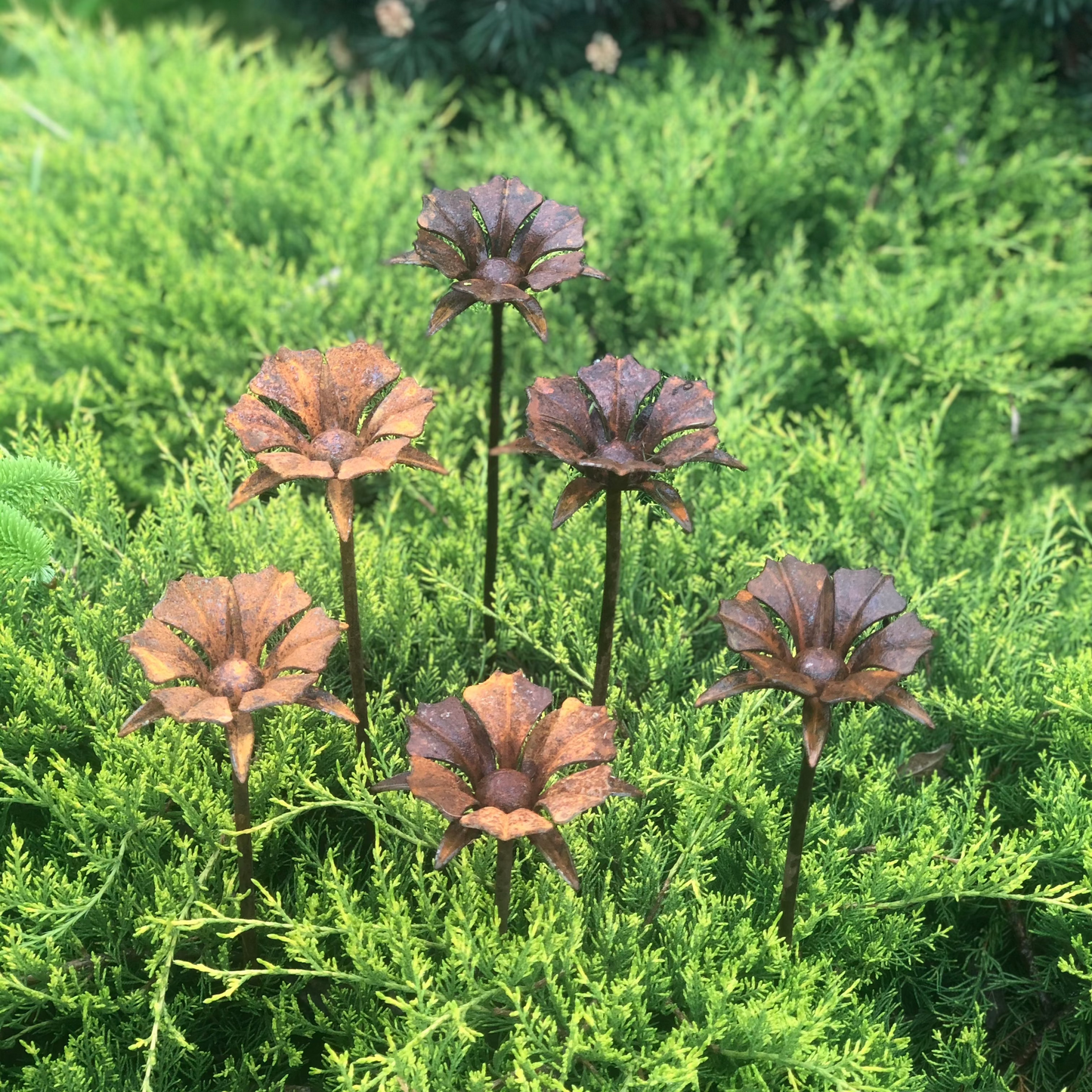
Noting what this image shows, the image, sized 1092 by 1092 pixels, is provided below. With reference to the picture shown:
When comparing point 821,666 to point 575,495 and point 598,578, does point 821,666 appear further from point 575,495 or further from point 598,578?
point 598,578

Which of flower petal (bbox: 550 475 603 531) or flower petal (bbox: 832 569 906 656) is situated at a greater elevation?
flower petal (bbox: 550 475 603 531)

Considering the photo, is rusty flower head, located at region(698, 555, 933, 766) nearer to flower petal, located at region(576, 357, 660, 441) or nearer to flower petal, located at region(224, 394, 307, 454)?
flower petal, located at region(576, 357, 660, 441)

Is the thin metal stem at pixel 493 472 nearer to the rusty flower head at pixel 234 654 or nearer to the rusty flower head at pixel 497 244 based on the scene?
the rusty flower head at pixel 497 244

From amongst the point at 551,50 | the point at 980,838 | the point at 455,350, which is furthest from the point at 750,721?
the point at 551,50

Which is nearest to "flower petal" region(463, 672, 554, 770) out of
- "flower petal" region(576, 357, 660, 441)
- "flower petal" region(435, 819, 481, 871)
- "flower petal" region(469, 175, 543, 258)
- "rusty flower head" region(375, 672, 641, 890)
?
"rusty flower head" region(375, 672, 641, 890)

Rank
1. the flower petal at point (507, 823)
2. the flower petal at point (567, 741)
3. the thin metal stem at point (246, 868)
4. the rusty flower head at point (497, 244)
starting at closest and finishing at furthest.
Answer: the flower petal at point (507, 823)
the flower petal at point (567, 741)
the thin metal stem at point (246, 868)
the rusty flower head at point (497, 244)

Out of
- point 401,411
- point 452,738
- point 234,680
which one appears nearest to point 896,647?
point 452,738

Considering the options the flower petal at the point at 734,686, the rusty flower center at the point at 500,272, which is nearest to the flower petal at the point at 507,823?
the flower petal at the point at 734,686
